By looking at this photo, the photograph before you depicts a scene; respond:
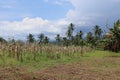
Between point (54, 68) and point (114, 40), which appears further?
point (114, 40)

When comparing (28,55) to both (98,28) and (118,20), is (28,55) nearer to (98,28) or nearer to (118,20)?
(118,20)

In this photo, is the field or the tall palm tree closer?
the field

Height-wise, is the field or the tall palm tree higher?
the tall palm tree

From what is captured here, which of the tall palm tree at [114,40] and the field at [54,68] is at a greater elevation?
the tall palm tree at [114,40]

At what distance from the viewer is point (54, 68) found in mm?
23609

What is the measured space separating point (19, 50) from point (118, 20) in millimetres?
38133

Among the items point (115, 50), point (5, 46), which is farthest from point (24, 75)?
point (115, 50)

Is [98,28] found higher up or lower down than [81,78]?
higher up

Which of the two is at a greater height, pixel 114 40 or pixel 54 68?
pixel 114 40

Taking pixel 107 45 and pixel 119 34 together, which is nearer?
pixel 119 34

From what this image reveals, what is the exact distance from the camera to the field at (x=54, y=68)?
17.5m

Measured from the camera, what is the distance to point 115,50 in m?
62.7

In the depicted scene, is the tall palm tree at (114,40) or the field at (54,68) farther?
the tall palm tree at (114,40)

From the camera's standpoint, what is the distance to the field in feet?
57.5
